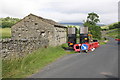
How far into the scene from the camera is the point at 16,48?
38.3 ft

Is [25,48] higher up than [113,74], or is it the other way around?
[25,48]

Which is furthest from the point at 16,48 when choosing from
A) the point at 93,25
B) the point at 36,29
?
the point at 93,25

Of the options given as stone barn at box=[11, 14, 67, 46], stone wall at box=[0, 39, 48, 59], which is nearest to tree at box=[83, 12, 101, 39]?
stone barn at box=[11, 14, 67, 46]

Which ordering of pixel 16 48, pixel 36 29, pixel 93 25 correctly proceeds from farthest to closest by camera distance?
pixel 93 25
pixel 36 29
pixel 16 48

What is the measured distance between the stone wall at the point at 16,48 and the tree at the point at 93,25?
2570 centimetres

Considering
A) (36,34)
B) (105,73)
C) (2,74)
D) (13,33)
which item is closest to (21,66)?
(2,74)

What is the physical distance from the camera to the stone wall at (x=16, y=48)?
10.4 m

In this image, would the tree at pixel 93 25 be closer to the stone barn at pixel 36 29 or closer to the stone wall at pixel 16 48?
the stone barn at pixel 36 29

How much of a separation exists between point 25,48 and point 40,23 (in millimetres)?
11189

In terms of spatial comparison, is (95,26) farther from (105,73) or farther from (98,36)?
(105,73)

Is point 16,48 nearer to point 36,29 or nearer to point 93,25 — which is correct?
point 36,29

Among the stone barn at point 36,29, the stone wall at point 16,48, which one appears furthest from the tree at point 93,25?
the stone wall at point 16,48

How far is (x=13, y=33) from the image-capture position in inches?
977

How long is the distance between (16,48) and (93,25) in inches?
1205
